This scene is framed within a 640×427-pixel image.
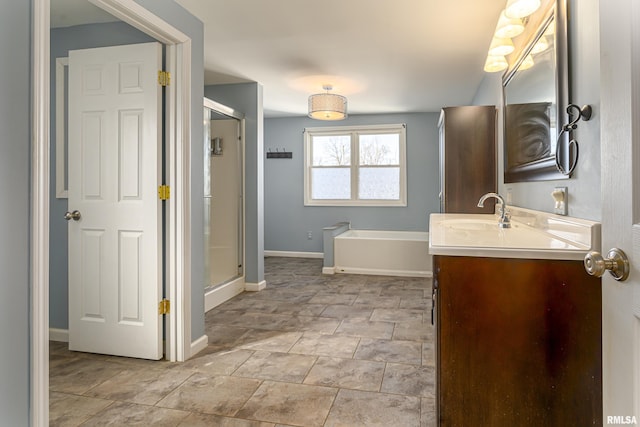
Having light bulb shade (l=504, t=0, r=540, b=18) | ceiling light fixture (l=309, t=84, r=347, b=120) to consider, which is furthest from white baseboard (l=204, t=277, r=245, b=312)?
light bulb shade (l=504, t=0, r=540, b=18)

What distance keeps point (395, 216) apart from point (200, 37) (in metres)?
4.39

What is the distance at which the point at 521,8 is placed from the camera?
6.18 ft

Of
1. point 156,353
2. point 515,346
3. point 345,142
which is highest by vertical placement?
point 345,142

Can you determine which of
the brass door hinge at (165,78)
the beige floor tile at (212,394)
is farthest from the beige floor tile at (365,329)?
the brass door hinge at (165,78)

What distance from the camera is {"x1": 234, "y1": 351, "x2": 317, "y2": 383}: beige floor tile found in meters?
2.26

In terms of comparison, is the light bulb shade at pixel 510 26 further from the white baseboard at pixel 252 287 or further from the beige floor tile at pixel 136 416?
the white baseboard at pixel 252 287

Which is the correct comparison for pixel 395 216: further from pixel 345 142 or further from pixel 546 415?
pixel 546 415

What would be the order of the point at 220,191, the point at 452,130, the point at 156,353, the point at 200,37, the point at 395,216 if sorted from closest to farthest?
the point at 156,353
the point at 200,37
the point at 452,130
the point at 220,191
the point at 395,216

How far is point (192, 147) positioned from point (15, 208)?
4.28ft

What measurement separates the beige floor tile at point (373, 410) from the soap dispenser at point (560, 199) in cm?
117

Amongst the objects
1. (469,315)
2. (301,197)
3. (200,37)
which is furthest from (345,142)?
(469,315)

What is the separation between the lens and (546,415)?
4.17 feet

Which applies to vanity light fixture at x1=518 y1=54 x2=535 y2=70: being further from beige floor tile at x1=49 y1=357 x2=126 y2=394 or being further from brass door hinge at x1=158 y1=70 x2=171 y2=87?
beige floor tile at x1=49 y1=357 x2=126 y2=394

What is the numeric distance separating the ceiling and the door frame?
53 cm
